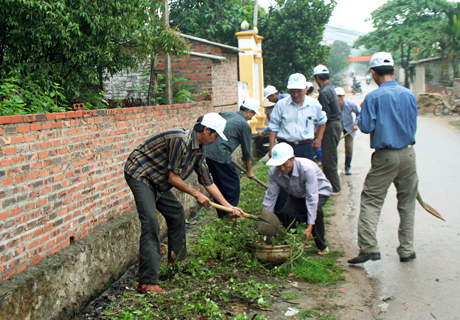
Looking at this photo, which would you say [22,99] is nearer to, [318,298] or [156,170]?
[156,170]

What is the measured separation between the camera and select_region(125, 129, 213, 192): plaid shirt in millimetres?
4469

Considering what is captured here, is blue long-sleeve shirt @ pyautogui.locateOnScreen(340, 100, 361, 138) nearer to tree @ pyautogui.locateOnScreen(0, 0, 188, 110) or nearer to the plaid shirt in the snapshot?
tree @ pyautogui.locateOnScreen(0, 0, 188, 110)

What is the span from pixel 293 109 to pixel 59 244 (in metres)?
3.92

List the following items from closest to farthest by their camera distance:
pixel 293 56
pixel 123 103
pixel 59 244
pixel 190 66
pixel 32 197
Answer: pixel 32 197 < pixel 59 244 < pixel 123 103 < pixel 190 66 < pixel 293 56

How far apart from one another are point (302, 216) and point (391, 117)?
1.57 meters

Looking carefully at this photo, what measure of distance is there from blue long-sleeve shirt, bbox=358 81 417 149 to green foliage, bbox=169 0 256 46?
46.0ft

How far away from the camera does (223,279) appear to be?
4.82 m

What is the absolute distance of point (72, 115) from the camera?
4527 millimetres

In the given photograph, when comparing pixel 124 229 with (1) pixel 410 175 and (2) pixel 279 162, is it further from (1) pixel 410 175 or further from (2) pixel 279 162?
(1) pixel 410 175

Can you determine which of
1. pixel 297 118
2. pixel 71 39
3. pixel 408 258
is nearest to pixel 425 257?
pixel 408 258

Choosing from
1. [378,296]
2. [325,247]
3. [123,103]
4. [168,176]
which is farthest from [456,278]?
[123,103]

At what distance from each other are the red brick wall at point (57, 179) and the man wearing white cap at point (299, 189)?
6.02ft

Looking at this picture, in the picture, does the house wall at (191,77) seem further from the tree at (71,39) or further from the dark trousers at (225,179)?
the dark trousers at (225,179)

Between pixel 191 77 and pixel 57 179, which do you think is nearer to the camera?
pixel 57 179
